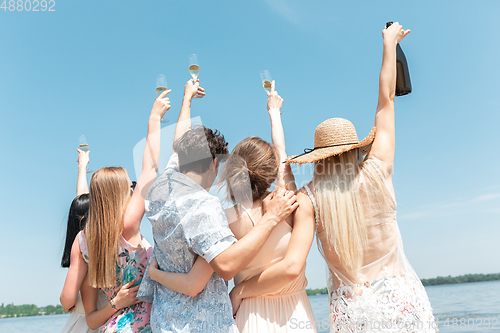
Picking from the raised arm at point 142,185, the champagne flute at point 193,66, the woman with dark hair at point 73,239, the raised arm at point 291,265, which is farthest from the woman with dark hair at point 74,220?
the champagne flute at point 193,66

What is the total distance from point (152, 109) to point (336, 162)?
Answer: 1550mm

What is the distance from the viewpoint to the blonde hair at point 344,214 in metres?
2.22

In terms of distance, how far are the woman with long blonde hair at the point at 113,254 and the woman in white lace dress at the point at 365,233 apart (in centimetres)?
117

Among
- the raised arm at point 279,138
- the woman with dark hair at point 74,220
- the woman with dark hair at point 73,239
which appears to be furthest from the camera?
the woman with dark hair at point 74,220

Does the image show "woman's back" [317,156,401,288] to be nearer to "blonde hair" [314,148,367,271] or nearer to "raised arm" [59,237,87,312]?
"blonde hair" [314,148,367,271]

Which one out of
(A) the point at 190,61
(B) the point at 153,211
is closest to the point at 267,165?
(B) the point at 153,211

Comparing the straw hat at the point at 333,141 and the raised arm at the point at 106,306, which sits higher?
the straw hat at the point at 333,141

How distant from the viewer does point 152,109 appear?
9.10 ft

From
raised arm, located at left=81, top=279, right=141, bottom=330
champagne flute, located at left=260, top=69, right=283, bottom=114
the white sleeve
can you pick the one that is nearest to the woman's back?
the white sleeve

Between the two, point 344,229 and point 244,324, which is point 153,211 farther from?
point 344,229

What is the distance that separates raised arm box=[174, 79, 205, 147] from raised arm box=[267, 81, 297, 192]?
2.26 feet

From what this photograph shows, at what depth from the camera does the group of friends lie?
1933mm

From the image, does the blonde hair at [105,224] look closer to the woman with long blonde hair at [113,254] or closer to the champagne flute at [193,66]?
the woman with long blonde hair at [113,254]

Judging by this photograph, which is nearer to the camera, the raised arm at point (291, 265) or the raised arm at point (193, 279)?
the raised arm at point (193, 279)
